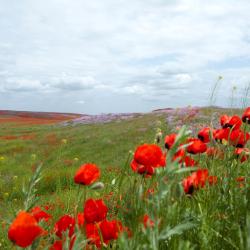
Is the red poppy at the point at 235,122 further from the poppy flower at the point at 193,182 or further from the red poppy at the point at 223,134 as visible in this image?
the poppy flower at the point at 193,182

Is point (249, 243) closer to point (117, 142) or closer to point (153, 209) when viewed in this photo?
point (153, 209)

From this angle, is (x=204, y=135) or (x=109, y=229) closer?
(x=109, y=229)

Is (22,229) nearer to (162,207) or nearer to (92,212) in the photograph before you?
(92,212)

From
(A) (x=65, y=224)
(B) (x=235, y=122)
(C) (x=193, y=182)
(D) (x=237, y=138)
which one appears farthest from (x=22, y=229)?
(B) (x=235, y=122)

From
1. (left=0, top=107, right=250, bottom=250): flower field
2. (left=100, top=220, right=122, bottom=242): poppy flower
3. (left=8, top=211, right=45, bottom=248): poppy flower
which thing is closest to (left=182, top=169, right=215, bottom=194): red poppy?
(left=0, top=107, right=250, bottom=250): flower field

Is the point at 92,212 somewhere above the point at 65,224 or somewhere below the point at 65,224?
above

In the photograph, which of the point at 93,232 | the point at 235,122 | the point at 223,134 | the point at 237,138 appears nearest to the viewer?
the point at 93,232

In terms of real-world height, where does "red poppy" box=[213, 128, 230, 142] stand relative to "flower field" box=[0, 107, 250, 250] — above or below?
above

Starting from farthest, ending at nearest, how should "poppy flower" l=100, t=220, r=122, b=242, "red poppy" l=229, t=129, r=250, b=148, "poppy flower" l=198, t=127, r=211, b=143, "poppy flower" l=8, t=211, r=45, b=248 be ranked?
"poppy flower" l=198, t=127, r=211, b=143
"red poppy" l=229, t=129, r=250, b=148
"poppy flower" l=100, t=220, r=122, b=242
"poppy flower" l=8, t=211, r=45, b=248

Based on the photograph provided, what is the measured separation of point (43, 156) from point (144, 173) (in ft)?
63.1

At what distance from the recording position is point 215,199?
278cm

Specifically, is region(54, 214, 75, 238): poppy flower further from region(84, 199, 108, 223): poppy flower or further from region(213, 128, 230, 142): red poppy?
region(213, 128, 230, 142): red poppy

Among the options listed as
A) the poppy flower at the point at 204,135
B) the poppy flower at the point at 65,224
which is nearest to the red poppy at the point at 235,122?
the poppy flower at the point at 204,135

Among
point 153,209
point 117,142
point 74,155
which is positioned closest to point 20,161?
point 74,155
